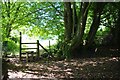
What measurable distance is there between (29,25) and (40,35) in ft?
3.87

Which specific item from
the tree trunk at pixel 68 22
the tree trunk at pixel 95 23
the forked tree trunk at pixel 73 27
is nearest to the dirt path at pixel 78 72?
the forked tree trunk at pixel 73 27

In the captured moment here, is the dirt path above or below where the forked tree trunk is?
below

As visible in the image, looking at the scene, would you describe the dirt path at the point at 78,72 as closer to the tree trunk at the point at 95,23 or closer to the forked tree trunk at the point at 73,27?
the forked tree trunk at the point at 73,27

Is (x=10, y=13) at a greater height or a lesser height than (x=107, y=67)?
greater

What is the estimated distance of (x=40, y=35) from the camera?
62.9 feet

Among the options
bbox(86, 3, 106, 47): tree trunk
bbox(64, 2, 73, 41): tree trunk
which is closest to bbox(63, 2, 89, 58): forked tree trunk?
bbox(64, 2, 73, 41): tree trunk

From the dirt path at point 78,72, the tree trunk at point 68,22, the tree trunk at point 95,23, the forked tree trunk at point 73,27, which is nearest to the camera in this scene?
the dirt path at point 78,72

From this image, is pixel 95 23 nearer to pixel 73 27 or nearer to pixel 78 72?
pixel 73 27

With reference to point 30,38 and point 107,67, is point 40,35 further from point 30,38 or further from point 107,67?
point 107,67

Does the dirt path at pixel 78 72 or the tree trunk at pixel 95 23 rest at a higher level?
the tree trunk at pixel 95 23

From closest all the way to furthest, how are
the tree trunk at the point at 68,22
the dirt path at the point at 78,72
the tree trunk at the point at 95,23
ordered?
1. the dirt path at the point at 78,72
2. the tree trunk at the point at 95,23
3. the tree trunk at the point at 68,22

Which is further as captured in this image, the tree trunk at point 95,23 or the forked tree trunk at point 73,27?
the tree trunk at point 95,23

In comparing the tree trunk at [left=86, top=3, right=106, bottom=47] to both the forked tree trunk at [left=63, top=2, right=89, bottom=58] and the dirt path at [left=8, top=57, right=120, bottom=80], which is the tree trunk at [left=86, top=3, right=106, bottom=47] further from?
the dirt path at [left=8, top=57, right=120, bottom=80]

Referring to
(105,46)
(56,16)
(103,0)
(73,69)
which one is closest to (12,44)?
(56,16)
